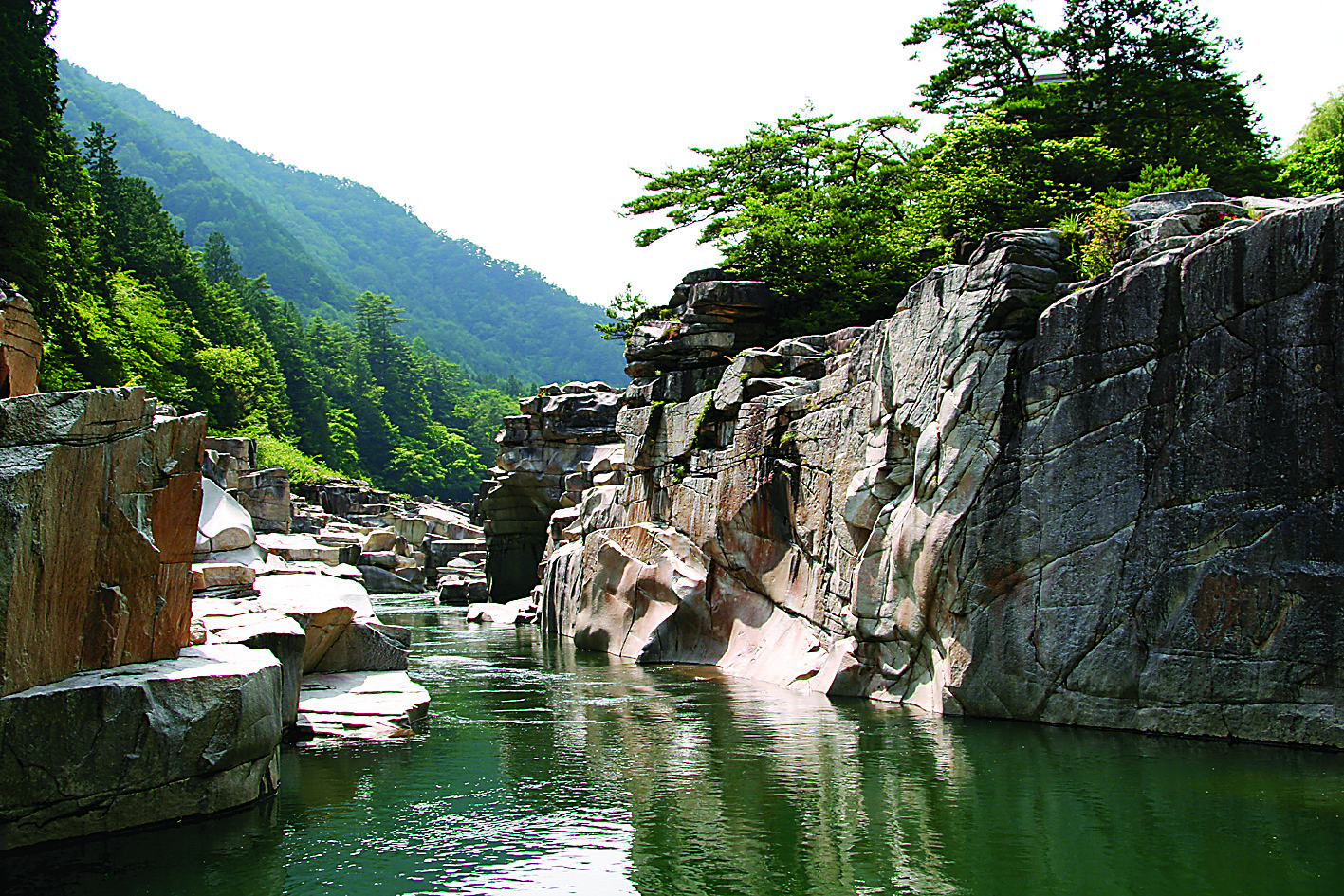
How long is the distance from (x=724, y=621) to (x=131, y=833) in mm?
13932

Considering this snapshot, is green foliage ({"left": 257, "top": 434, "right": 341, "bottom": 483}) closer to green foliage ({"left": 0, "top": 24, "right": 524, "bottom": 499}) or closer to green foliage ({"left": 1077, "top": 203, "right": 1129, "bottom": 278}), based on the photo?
green foliage ({"left": 0, "top": 24, "right": 524, "bottom": 499})

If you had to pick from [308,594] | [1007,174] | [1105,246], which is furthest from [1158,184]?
[308,594]

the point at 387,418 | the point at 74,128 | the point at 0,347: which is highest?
the point at 74,128

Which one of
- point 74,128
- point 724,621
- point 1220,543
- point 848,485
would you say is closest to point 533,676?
point 724,621

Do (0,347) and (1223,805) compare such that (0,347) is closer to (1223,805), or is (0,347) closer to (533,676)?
(1223,805)

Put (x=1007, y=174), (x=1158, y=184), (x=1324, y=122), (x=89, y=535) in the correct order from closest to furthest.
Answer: (x=89, y=535), (x=1158, y=184), (x=1007, y=174), (x=1324, y=122)

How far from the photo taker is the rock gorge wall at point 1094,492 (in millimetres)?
11398

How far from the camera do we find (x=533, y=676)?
19297 mm

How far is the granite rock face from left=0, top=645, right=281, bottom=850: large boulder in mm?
301

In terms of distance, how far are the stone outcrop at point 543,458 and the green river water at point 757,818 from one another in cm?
2450

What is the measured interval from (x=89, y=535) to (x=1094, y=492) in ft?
→ 35.4

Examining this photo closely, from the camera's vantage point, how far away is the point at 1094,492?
512 inches

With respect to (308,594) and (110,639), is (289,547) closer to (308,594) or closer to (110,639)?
(308,594)

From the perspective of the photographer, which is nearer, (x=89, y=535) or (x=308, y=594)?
(x=89, y=535)
